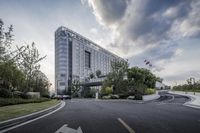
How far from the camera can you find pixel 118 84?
177 feet

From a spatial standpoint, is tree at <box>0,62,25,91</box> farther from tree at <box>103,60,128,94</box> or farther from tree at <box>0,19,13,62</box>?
tree at <box>103,60,128,94</box>

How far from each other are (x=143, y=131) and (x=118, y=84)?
4678 cm

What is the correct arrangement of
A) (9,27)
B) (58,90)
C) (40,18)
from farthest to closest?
(58,90), (9,27), (40,18)

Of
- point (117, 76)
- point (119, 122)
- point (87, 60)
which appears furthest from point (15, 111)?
point (87, 60)

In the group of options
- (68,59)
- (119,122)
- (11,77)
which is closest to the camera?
(119,122)

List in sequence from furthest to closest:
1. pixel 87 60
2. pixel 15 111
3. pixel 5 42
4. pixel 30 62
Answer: pixel 87 60, pixel 30 62, pixel 5 42, pixel 15 111

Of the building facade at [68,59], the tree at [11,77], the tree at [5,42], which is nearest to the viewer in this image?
the tree at [5,42]

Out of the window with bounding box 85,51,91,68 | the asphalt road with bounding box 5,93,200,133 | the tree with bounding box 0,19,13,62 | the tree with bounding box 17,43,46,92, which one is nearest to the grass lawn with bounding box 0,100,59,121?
the asphalt road with bounding box 5,93,200,133

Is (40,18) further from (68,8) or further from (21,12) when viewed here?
(68,8)

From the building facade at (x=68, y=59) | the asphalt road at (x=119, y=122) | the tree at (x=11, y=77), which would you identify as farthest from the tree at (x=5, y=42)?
the building facade at (x=68, y=59)

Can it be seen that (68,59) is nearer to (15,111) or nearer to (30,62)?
(30,62)

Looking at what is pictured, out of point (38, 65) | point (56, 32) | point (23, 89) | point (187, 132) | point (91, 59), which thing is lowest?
point (187, 132)

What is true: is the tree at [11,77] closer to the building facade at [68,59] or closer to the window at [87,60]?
the building facade at [68,59]

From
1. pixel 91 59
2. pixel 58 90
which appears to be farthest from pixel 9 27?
pixel 91 59
